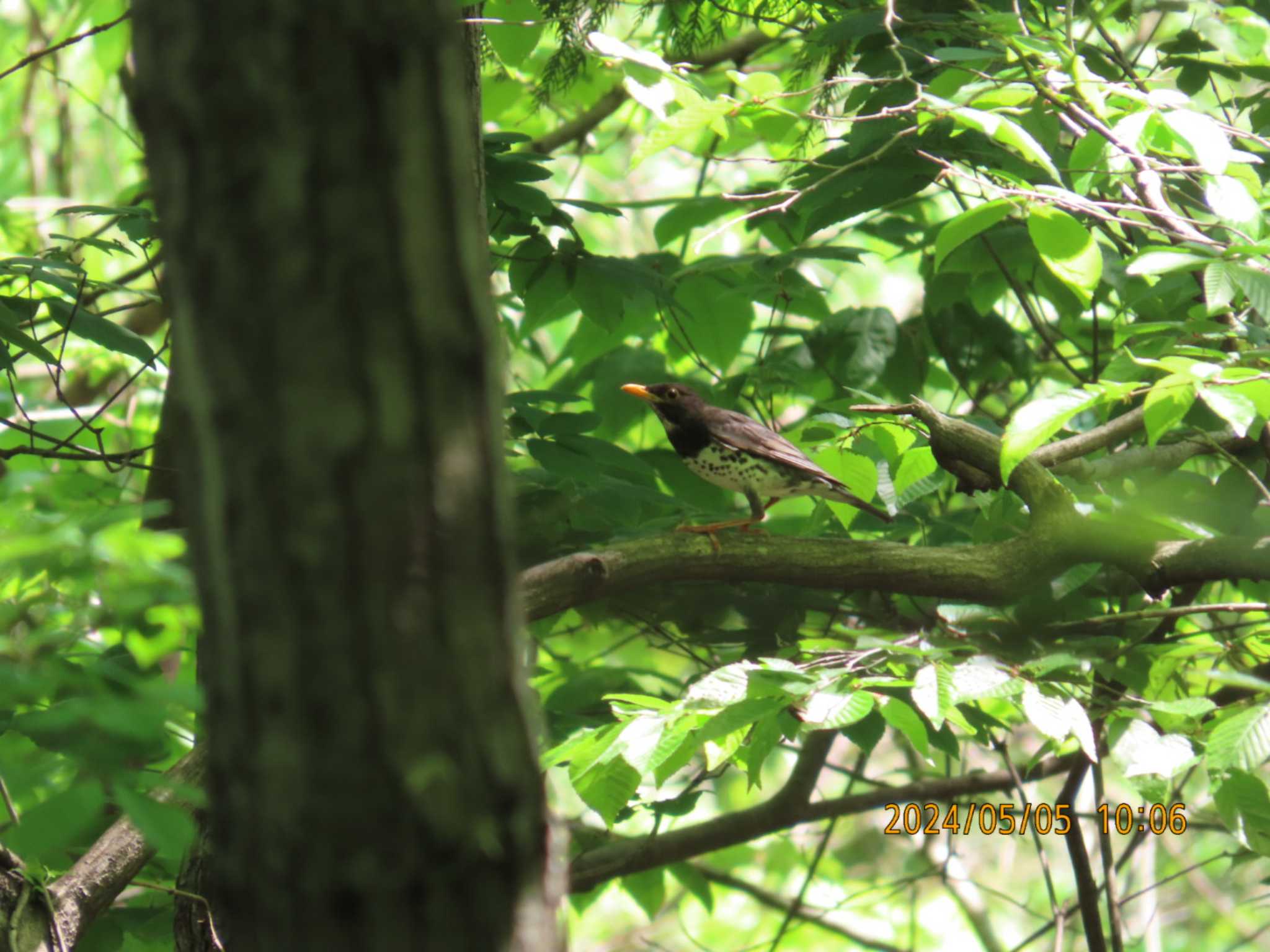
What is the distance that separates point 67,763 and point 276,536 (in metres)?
1.48

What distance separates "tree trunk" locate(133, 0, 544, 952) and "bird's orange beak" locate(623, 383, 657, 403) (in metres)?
3.77

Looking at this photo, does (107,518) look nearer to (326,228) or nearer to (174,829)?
(174,829)

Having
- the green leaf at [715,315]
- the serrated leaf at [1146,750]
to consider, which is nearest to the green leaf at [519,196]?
the green leaf at [715,315]

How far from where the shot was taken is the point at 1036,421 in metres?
2.48

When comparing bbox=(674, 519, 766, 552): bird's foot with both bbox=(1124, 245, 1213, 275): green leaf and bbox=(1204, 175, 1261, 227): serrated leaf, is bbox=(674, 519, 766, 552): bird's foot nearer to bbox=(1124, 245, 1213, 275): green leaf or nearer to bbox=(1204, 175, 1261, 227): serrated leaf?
bbox=(1124, 245, 1213, 275): green leaf

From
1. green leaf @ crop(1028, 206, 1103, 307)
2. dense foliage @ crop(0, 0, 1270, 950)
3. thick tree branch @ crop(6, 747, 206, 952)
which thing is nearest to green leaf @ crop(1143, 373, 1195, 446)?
dense foliage @ crop(0, 0, 1270, 950)

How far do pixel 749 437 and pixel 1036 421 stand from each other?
8.57 feet

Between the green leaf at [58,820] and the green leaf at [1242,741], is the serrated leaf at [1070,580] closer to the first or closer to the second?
the green leaf at [1242,741]

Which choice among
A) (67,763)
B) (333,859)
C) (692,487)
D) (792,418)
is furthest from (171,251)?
(792,418)

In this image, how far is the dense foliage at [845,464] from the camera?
253cm

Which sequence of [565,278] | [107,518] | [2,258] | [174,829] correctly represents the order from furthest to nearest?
1. [565,278]
2. [2,258]
3. [107,518]
4. [174,829]

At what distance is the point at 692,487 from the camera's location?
201 inches

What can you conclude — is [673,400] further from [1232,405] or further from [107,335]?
[1232,405]
